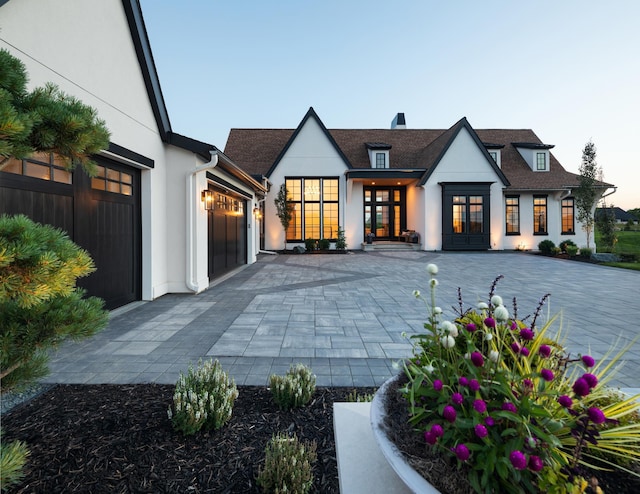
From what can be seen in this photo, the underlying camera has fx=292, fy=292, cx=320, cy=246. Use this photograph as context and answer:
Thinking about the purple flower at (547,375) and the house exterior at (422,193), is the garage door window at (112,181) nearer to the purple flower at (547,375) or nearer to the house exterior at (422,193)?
the purple flower at (547,375)

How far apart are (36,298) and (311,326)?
357 centimetres

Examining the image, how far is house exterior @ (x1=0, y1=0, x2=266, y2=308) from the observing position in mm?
3600

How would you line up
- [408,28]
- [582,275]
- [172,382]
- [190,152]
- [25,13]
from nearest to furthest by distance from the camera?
[172,382], [25,13], [190,152], [582,275], [408,28]

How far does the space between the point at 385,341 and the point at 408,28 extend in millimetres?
13866

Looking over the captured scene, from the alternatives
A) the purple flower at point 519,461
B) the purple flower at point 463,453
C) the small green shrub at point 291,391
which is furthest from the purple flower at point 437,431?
the small green shrub at point 291,391

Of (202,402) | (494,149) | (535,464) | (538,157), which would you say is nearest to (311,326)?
(202,402)

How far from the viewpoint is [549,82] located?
49.4ft

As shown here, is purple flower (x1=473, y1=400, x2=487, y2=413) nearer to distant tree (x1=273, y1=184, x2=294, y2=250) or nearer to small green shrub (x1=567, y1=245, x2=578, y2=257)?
distant tree (x1=273, y1=184, x2=294, y2=250)

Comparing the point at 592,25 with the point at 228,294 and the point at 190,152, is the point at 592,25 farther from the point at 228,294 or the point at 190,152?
the point at 228,294

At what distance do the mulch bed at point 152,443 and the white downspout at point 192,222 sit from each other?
3956 millimetres

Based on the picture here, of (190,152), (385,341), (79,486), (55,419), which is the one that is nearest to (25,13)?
(190,152)

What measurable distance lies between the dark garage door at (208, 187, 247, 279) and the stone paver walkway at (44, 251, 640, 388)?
0.74 metres

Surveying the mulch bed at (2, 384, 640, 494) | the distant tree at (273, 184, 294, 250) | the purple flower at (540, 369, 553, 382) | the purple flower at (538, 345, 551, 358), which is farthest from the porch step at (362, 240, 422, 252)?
the purple flower at (540, 369, 553, 382)

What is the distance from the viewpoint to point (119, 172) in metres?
5.32
